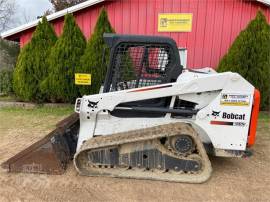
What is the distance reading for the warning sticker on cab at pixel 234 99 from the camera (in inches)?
131

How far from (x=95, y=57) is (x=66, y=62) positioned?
0.87 meters

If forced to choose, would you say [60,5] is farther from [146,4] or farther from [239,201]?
[239,201]

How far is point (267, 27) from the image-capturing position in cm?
735

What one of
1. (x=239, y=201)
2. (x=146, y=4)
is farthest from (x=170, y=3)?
(x=239, y=201)

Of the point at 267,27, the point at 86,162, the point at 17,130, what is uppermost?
the point at 267,27

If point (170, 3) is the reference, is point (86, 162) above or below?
below

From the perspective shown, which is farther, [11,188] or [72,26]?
[72,26]

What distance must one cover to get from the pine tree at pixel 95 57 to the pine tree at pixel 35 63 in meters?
1.20

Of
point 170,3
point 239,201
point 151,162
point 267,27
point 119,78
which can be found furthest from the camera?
point 170,3

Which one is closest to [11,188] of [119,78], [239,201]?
[119,78]

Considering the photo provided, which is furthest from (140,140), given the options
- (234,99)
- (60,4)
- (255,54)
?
(60,4)

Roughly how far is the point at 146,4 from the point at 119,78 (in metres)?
5.33

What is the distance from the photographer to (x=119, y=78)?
373cm

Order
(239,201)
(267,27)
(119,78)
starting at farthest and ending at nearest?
(267,27) < (119,78) < (239,201)
